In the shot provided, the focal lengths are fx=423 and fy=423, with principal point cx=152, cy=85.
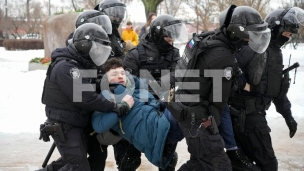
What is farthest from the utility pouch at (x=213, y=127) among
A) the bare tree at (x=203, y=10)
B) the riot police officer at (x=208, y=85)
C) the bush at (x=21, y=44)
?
the bush at (x=21, y=44)

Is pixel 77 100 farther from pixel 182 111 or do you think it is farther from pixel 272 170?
pixel 272 170

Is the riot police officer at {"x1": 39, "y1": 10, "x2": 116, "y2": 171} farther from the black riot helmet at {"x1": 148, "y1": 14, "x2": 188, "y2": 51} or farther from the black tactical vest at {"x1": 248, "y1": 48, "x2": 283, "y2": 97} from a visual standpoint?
the black tactical vest at {"x1": 248, "y1": 48, "x2": 283, "y2": 97}

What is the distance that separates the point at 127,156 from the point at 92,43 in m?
1.33

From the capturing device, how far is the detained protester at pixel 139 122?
356cm

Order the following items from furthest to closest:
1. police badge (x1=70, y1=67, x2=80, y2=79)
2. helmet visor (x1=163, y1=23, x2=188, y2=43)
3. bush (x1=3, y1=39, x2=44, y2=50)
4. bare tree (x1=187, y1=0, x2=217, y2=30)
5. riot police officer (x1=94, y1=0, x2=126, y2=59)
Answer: bare tree (x1=187, y1=0, x2=217, y2=30), bush (x1=3, y1=39, x2=44, y2=50), riot police officer (x1=94, y1=0, x2=126, y2=59), helmet visor (x1=163, y1=23, x2=188, y2=43), police badge (x1=70, y1=67, x2=80, y2=79)

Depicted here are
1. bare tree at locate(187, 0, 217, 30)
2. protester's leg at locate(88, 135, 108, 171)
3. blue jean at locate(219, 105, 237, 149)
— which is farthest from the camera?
bare tree at locate(187, 0, 217, 30)

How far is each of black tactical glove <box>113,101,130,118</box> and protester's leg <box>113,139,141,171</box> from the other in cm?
79

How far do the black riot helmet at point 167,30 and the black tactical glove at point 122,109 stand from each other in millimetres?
1156

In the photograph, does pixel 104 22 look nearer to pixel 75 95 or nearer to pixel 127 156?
pixel 75 95

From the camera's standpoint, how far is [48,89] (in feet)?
12.0

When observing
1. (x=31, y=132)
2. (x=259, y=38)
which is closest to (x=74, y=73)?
(x=259, y=38)

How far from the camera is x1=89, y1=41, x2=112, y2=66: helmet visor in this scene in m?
3.69

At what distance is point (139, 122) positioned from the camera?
363 cm

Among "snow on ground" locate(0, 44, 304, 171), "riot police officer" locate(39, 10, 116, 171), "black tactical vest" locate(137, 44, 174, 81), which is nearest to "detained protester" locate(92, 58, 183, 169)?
"riot police officer" locate(39, 10, 116, 171)
